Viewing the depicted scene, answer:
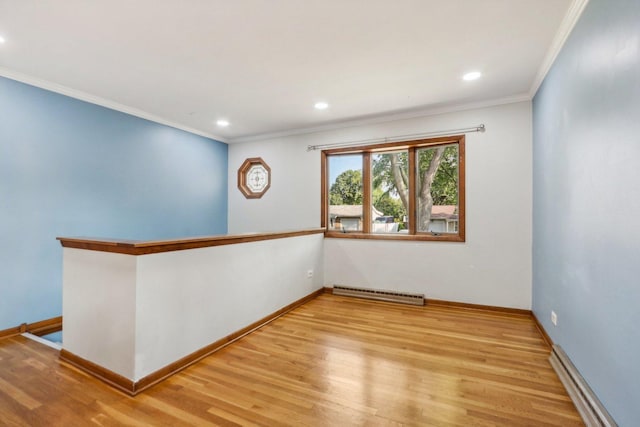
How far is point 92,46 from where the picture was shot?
240cm

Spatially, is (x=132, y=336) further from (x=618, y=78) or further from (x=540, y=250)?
(x=540, y=250)

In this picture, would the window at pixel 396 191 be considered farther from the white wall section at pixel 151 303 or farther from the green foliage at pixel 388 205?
the white wall section at pixel 151 303

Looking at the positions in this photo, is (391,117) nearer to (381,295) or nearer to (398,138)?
(398,138)

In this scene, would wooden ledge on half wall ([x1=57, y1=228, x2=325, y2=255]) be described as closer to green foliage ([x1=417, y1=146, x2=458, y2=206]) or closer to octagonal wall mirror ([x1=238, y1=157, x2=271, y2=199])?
octagonal wall mirror ([x1=238, y1=157, x2=271, y2=199])

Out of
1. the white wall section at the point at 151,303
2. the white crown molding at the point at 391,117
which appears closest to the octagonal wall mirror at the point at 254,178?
the white crown molding at the point at 391,117

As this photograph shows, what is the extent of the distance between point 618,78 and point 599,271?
3.42ft

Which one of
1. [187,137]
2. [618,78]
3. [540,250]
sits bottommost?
[540,250]

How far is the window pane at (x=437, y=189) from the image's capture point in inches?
151

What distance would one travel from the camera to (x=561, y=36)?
219 cm

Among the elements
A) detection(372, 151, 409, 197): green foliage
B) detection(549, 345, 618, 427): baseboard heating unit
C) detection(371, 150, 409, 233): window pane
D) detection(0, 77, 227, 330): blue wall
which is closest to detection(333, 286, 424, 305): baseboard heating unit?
detection(371, 150, 409, 233): window pane

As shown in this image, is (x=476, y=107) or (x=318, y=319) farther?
(x=476, y=107)

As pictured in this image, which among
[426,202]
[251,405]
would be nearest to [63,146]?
[251,405]

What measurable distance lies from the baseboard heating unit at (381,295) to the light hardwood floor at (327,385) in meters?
0.86

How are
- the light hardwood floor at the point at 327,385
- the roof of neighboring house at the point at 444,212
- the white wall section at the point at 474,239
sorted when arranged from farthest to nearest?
the roof of neighboring house at the point at 444,212
the white wall section at the point at 474,239
the light hardwood floor at the point at 327,385
